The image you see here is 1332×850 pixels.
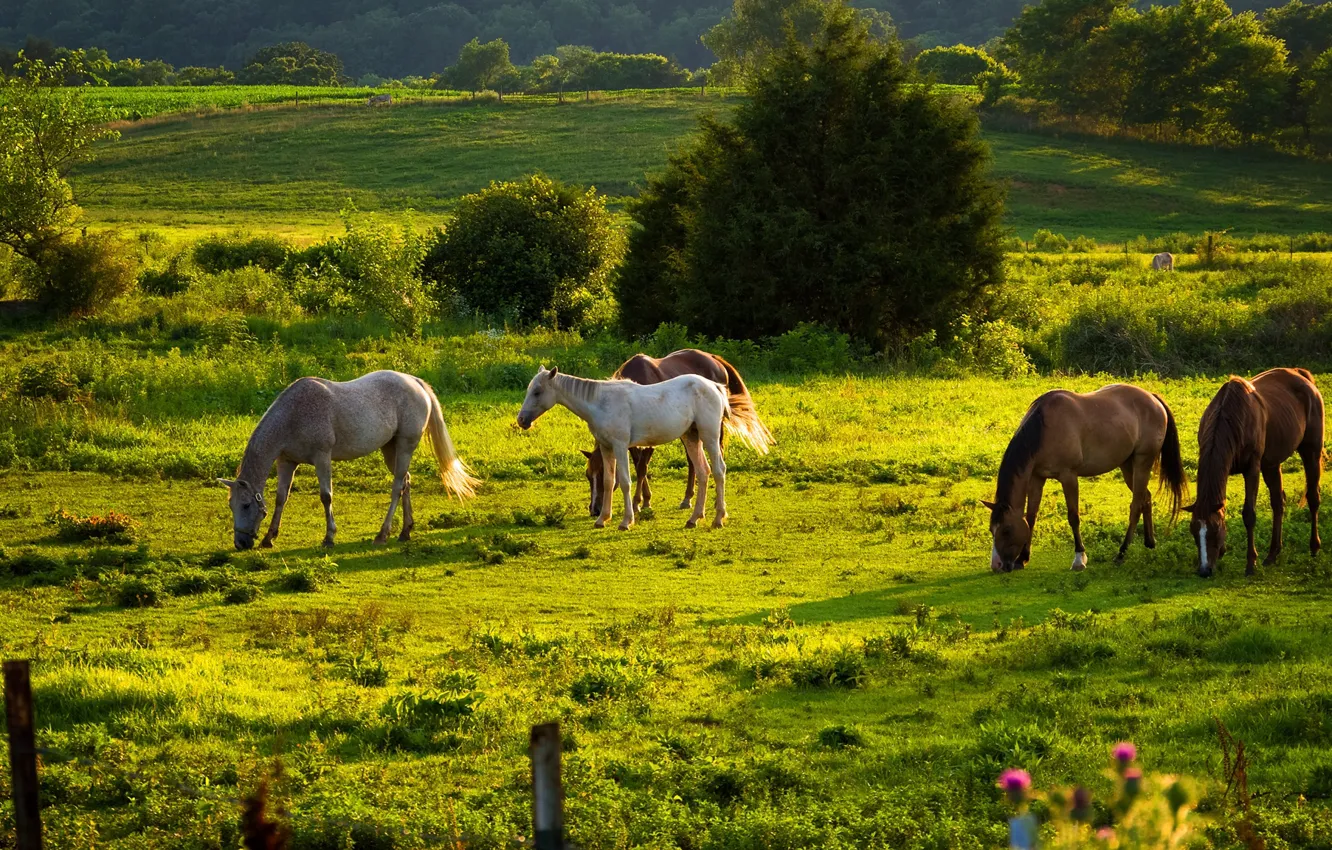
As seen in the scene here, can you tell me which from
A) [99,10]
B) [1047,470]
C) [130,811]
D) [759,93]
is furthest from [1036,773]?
[99,10]

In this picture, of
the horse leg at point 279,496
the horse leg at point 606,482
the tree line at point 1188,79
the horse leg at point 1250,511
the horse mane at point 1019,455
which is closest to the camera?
the horse leg at point 1250,511

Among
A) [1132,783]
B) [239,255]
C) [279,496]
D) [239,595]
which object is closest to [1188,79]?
[239,255]

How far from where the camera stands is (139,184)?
65250 mm

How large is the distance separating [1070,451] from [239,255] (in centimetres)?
3291

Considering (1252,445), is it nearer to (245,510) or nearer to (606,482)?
(606,482)

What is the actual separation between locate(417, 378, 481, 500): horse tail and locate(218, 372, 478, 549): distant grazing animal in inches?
0.7

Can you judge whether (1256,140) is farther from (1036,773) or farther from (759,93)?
(1036,773)

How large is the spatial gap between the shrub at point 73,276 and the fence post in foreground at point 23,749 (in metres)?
30.3

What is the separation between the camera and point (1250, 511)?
12.9 m

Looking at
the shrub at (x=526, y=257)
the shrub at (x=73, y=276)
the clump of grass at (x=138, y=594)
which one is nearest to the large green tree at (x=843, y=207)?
the shrub at (x=526, y=257)

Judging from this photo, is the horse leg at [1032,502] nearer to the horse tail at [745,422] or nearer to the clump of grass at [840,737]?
the horse tail at [745,422]

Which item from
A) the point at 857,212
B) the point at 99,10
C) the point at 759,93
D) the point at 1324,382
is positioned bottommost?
the point at 1324,382

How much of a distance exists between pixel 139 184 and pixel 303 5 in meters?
112

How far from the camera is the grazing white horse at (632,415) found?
15711 mm
